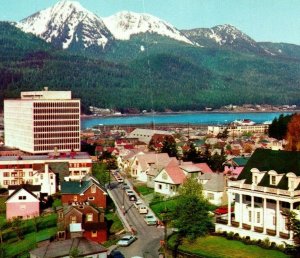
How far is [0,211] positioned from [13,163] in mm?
13058

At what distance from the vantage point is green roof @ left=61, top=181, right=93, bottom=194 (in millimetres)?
50756

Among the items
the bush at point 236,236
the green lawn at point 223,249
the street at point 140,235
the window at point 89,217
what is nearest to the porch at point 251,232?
the bush at point 236,236

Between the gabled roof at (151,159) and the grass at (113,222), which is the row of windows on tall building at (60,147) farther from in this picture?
the grass at (113,222)

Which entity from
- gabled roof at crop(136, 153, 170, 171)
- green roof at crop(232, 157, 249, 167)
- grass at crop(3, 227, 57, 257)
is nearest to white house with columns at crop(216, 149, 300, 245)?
grass at crop(3, 227, 57, 257)

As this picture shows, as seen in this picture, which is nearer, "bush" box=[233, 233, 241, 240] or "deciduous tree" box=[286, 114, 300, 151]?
"bush" box=[233, 233, 241, 240]

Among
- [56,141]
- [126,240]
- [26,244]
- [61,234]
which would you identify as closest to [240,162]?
[126,240]

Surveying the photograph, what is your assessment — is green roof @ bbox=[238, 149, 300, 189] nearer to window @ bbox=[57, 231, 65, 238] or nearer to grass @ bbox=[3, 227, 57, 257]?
window @ bbox=[57, 231, 65, 238]

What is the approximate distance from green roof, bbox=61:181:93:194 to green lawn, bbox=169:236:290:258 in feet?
44.4

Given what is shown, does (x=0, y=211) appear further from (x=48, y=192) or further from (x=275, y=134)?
(x=275, y=134)

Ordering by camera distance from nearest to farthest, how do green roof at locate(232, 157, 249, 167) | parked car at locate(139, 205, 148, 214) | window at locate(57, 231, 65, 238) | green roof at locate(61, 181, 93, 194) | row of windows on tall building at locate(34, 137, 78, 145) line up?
1. window at locate(57, 231, 65, 238)
2. parked car at locate(139, 205, 148, 214)
3. green roof at locate(61, 181, 93, 194)
4. green roof at locate(232, 157, 249, 167)
5. row of windows on tall building at locate(34, 137, 78, 145)

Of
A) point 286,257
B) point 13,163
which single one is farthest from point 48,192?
point 286,257

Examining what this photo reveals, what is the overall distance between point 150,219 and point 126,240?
19.4 ft

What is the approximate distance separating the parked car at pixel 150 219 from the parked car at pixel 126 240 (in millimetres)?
3872

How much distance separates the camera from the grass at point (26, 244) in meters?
40.3
